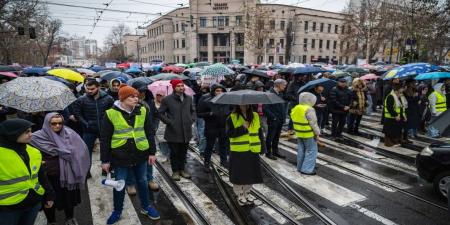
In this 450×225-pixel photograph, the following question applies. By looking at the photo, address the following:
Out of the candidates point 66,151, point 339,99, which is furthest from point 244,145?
point 339,99

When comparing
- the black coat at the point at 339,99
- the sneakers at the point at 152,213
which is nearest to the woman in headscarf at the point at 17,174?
the sneakers at the point at 152,213

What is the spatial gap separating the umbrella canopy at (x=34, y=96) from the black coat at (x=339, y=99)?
7.44 metres

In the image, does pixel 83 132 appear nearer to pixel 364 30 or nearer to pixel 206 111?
pixel 206 111

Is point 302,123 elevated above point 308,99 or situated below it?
below

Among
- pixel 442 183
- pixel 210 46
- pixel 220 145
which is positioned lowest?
pixel 442 183

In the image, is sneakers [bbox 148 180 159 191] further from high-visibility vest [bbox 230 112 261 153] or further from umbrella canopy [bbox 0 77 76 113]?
umbrella canopy [bbox 0 77 76 113]

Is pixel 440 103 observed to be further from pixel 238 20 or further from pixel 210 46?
pixel 210 46

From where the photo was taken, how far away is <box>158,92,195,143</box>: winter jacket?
6195 millimetres

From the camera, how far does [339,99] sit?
381 inches

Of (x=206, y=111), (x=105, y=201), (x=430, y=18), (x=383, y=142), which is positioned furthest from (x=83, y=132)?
(x=430, y=18)

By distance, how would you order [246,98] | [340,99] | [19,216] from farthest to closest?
[340,99] < [246,98] < [19,216]

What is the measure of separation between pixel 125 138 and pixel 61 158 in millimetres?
Answer: 837

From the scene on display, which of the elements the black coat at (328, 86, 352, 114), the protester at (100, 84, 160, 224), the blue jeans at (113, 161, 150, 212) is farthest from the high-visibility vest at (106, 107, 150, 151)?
the black coat at (328, 86, 352, 114)

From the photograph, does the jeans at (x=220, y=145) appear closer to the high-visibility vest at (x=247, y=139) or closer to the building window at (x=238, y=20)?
the high-visibility vest at (x=247, y=139)
